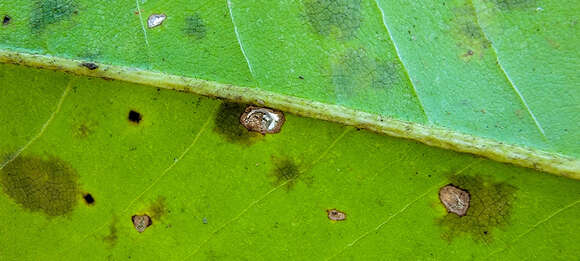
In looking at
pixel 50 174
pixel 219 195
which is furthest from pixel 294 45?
pixel 50 174

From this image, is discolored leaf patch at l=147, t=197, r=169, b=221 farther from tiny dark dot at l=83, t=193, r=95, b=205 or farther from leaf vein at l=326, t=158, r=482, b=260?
leaf vein at l=326, t=158, r=482, b=260

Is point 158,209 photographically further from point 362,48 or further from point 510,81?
point 510,81

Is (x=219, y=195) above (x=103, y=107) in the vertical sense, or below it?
below

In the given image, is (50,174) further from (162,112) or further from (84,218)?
(162,112)

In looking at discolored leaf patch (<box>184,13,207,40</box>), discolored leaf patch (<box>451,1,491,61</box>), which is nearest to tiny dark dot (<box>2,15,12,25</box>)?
discolored leaf patch (<box>184,13,207,40</box>)

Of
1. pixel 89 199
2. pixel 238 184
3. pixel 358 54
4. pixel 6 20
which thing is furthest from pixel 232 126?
pixel 6 20
